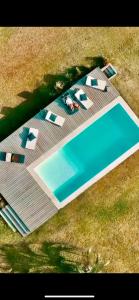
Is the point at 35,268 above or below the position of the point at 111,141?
below

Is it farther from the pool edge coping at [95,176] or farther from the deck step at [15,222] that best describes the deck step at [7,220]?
the pool edge coping at [95,176]

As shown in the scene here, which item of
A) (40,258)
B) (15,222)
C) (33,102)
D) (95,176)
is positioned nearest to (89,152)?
(95,176)

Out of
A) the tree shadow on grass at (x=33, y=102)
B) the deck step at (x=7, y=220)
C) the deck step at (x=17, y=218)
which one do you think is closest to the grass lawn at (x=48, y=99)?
the tree shadow on grass at (x=33, y=102)

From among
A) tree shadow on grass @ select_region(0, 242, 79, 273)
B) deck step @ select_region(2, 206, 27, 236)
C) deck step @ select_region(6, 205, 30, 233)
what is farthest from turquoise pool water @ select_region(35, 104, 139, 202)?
tree shadow on grass @ select_region(0, 242, 79, 273)

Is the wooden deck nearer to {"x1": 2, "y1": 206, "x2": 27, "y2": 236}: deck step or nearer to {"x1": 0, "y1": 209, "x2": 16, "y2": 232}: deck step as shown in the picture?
{"x1": 2, "y1": 206, "x2": 27, "y2": 236}: deck step
